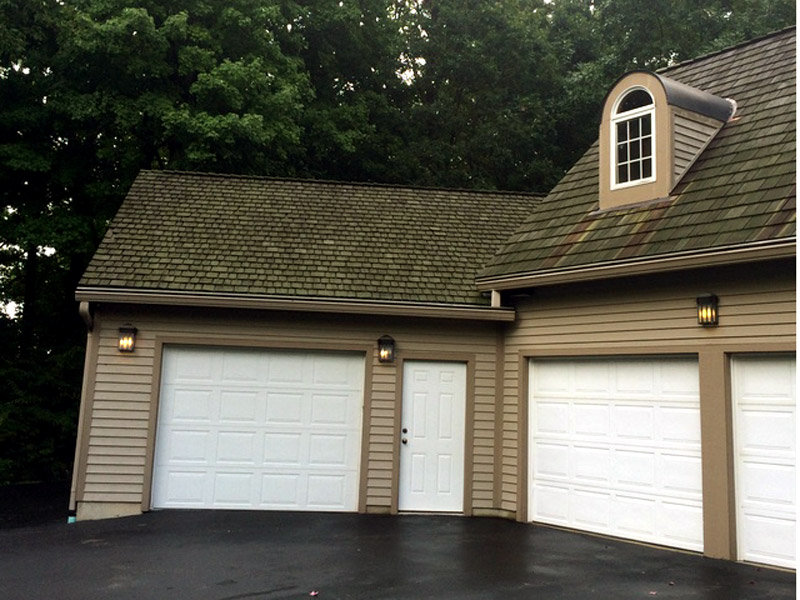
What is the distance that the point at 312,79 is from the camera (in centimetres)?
1862

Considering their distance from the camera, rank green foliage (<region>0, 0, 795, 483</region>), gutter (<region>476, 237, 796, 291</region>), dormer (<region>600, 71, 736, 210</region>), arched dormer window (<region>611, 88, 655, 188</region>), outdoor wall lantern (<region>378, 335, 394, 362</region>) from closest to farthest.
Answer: gutter (<region>476, 237, 796, 291</region>), dormer (<region>600, 71, 736, 210</region>), arched dormer window (<region>611, 88, 655, 188</region>), outdoor wall lantern (<region>378, 335, 394, 362</region>), green foliage (<region>0, 0, 795, 483</region>)

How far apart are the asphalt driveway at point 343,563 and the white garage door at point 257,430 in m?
0.50

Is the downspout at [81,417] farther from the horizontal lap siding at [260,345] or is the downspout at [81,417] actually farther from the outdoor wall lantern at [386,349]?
the outdoor wall lantern at [386,349]

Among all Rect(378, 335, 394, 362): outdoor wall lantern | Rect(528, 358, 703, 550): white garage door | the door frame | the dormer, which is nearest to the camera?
Rect(528, 358, 703, 550): white garage door

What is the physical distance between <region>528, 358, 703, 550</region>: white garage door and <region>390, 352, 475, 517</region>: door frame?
700mm

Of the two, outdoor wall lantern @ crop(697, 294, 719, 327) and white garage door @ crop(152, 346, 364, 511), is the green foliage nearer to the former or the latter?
white garage door @ crop(152, 346, 364, 511)

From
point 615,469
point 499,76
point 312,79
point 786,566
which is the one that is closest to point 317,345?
point 615,469

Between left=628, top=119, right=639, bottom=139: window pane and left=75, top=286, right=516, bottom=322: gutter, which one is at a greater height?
left=628, top=119, right=639, bottom=139: window pane

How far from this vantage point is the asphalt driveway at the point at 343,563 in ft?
16.0

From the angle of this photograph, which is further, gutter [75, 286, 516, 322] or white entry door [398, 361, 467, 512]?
white entry door [398, 361, 467, 512]

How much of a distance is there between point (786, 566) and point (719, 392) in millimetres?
1466

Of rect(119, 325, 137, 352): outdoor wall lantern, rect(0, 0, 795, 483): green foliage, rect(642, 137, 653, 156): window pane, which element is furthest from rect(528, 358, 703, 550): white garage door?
rect(0, 0, 795, 483): green foliage

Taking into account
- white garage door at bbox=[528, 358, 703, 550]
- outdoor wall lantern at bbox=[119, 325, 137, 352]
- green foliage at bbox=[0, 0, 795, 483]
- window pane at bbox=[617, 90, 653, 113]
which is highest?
green foliage at bbox=[0, 0, 795, 483]

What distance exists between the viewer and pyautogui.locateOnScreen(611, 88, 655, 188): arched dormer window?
740 cm
